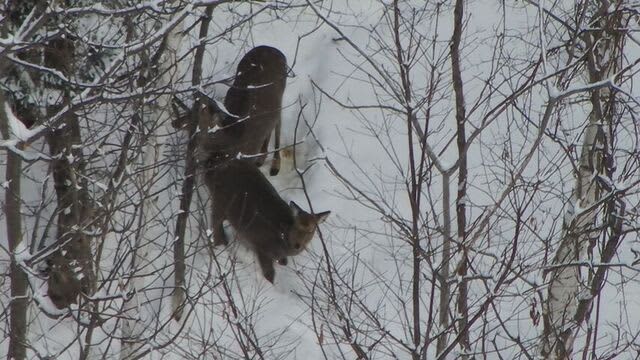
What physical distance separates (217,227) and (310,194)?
7.49 feet

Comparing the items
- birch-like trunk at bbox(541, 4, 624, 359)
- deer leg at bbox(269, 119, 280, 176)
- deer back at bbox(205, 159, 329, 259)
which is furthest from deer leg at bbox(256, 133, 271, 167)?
birch-like trunk at bbox(541, 4, 624, 359)

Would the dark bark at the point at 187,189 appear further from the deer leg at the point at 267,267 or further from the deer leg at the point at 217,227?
the deer leg at the point at 267,267

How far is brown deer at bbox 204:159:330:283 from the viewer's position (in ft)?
40.8

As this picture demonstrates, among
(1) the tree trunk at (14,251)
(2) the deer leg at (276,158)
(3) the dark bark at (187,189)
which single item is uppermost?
(2) the deer leg at (276,158)

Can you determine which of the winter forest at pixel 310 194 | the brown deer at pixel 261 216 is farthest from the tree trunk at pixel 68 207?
the brown deer at pixel 261 216

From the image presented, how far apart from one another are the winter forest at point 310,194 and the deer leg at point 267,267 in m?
0.03

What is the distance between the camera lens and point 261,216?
12.7m

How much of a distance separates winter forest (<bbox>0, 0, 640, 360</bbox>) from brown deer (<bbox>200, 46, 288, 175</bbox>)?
0.16 feet

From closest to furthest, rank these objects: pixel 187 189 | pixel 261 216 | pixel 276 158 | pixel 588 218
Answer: pixel 588 218, pixel 187 189, pixel 261 216, pixel 276 158

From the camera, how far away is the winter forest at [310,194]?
803 centimetres

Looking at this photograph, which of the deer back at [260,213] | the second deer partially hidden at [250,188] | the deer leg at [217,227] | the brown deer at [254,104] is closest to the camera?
the deer leg at [217,227]

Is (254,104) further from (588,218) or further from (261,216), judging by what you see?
(588,218)

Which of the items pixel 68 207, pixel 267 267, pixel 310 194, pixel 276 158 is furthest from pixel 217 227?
pixel 68 207

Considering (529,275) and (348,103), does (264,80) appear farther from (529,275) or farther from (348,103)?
(529,275)
